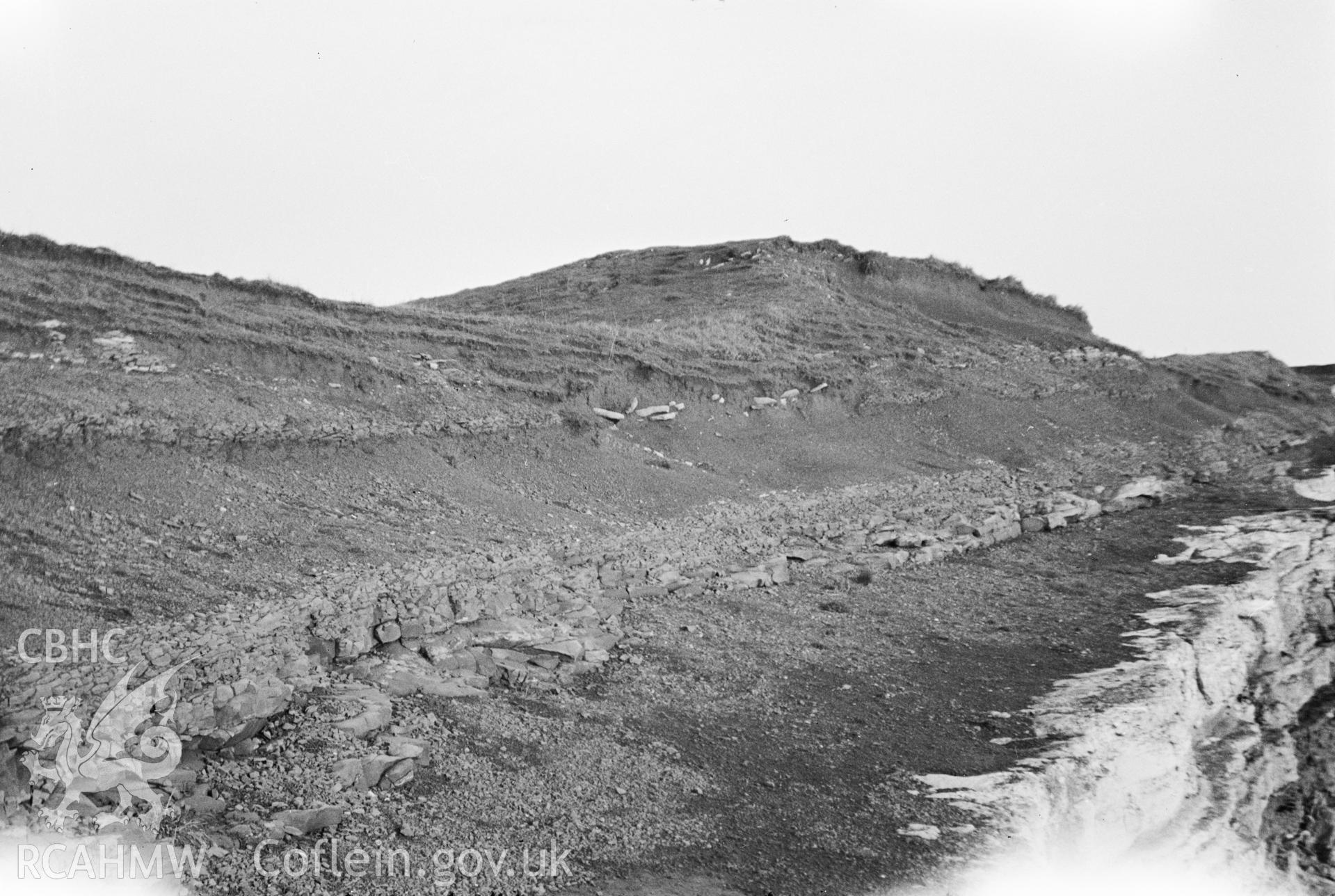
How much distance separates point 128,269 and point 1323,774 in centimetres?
1246

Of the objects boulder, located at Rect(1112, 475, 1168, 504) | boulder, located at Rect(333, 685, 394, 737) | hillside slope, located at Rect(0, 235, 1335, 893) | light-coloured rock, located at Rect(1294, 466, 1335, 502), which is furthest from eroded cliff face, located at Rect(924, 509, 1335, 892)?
light-coloured rock, located at Rect(1294, 466, 1335, 502)

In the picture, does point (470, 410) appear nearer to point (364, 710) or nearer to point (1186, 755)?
point (364, 710)

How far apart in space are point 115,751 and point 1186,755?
650 cm

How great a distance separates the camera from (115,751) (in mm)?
4598

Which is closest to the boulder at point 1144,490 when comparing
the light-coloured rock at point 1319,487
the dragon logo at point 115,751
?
the light-coloured rock at point 1319,487

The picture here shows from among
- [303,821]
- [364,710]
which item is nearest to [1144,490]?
[364,710]

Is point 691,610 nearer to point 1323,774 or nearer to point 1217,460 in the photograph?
point 1323,774

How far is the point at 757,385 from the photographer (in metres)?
14.6

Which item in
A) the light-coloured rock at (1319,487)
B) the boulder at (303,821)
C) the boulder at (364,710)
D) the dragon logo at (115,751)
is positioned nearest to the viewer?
the dragon logo at (115,751)

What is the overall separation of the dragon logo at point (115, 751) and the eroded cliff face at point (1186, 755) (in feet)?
12.6

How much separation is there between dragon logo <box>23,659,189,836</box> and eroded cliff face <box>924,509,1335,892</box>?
385 cm

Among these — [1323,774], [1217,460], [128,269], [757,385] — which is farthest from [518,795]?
[1217,460]

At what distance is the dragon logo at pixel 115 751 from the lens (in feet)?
14.2

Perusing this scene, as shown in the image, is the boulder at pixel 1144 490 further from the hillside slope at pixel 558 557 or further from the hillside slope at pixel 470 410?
the hillside slope at pixel 470 410
